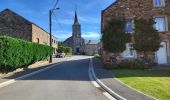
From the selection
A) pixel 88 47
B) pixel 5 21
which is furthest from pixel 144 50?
pixel 88 47

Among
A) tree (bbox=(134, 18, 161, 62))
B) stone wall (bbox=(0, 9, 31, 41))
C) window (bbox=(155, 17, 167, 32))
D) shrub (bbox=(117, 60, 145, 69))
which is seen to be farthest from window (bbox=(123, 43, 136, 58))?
stone wall (bbox=(0, 9, 31, 41))

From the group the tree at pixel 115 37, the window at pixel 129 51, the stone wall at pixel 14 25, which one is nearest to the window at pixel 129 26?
the tree at pixel 115 37

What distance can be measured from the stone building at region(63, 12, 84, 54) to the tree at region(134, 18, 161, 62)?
85.8 m

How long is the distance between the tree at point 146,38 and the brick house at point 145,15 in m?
0.59

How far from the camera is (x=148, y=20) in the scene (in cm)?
3078

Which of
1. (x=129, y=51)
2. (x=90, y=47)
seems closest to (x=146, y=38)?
(x=129, y=51)

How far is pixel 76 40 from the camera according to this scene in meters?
118

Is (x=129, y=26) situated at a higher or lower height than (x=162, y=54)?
higher

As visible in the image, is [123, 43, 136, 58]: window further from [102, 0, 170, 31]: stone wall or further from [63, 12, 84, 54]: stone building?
[63, 12, 84, 54]: stone building

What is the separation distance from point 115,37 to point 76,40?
8790 cm

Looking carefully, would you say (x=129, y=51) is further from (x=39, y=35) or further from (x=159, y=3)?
(x=39, y=35)

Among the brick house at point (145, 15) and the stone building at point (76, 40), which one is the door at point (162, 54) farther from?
the stone building at point (76, 40)

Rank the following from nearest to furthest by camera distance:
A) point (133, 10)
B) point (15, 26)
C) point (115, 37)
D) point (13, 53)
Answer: point (13, 53) < point (115, 37) < point (133, 10) < point (15, 26)

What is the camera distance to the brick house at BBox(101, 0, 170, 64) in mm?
30688
